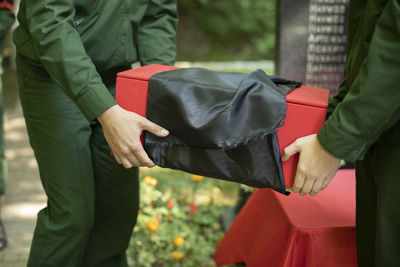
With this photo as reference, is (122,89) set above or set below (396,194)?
above

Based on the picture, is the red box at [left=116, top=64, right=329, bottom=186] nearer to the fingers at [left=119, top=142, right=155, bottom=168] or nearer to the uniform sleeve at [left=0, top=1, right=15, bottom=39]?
the fingers at [left=119, top=142, right=155, bottom=168]

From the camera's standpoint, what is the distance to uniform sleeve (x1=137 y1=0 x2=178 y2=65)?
2070 millimetres

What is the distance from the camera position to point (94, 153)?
2016mm

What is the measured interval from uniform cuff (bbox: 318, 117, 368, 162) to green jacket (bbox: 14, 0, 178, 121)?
712 millimetres

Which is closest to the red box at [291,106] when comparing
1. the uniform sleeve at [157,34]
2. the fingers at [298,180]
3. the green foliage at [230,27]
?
the fingers at [298,180]

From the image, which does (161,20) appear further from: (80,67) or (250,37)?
(250,37)

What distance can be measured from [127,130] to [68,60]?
1.01ft

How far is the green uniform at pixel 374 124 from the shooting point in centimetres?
115

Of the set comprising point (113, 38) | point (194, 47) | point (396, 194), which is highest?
point (113, 38)

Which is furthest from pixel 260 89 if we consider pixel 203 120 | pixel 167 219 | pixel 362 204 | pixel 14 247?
pixel 14 247

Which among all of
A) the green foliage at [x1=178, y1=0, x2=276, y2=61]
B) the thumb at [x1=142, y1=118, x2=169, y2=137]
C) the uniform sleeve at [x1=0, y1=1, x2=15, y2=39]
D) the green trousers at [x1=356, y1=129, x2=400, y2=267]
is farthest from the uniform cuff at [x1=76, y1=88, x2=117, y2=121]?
the green foliage at [x1=178, y1=0, x2=276, y2=61]

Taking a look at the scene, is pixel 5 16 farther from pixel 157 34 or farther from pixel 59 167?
pixel 59 167

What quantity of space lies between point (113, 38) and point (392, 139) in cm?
111

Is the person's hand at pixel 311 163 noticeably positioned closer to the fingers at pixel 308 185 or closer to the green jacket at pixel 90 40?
the fingers at pixel 308 185
